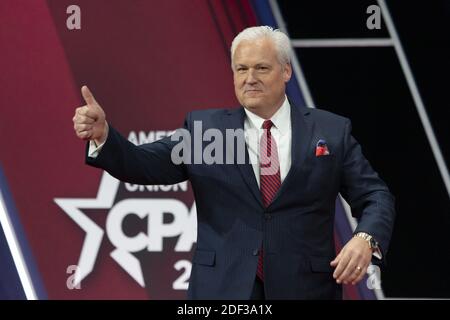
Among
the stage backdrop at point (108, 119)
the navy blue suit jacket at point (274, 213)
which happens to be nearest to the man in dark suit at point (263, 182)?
the navy blue suit jacket at point (274, 213)

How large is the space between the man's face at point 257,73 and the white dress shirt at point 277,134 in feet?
0.12

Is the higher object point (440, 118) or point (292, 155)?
point (292, 155)

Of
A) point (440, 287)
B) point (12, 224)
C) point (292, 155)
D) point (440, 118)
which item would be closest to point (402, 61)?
point (440, 118)

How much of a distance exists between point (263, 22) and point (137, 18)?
0.63m

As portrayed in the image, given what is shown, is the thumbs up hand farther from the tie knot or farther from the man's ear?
the man's ear

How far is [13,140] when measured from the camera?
13.7 feet

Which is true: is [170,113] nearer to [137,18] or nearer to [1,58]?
[137,18]

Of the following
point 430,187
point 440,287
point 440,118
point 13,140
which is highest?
point 13,140

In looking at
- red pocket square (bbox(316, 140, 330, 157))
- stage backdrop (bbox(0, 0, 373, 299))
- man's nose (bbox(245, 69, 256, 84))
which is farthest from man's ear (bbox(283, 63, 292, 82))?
stage backdrop (bbox(0, 0, 373, 299))

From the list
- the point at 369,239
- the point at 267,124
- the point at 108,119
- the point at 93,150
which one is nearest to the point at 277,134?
the point at 267,124

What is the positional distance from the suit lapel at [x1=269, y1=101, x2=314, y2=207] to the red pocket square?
→ 30 millimetres

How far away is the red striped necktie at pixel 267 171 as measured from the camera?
95.3 inches

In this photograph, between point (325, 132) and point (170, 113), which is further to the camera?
point (170, 113)

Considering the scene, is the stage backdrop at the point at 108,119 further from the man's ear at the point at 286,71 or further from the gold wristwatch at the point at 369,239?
the gold wristwatch at the point at 369,239
